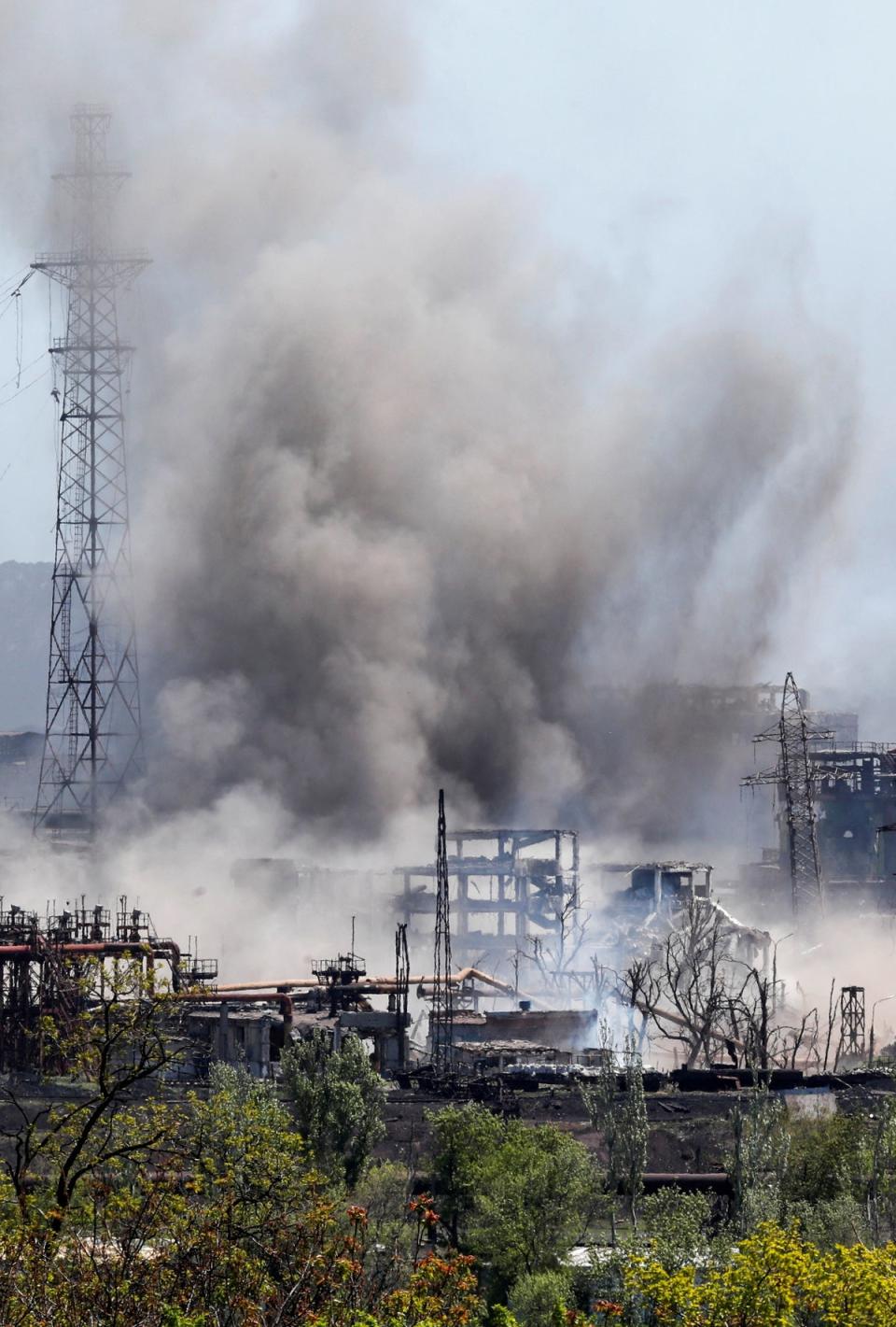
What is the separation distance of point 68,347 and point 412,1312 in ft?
163

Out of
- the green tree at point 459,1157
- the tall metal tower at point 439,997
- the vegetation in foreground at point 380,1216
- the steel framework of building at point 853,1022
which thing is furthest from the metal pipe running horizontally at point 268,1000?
the steel framework of building at point 853,1022

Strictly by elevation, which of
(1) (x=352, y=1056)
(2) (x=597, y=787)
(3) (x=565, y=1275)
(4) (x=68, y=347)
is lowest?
(3) (x=565, y=1275)

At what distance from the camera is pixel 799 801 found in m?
73.3

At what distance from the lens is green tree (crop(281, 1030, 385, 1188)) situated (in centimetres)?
3141

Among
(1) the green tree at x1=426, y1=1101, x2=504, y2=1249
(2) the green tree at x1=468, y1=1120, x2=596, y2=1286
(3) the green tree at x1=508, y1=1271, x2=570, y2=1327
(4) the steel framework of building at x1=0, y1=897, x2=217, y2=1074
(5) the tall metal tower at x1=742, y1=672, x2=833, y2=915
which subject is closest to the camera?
(3) the green tree at x1=508, y1=1271, x2=570, y2=1327

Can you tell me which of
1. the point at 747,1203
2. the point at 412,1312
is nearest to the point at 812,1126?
the point at 747,1203

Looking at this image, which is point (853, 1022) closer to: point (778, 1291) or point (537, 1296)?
point (537, 1296)

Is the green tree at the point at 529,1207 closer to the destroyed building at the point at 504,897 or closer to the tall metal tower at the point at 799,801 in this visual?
the tall metal tower at the point at 799,801

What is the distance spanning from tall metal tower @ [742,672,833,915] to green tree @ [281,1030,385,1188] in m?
35.0

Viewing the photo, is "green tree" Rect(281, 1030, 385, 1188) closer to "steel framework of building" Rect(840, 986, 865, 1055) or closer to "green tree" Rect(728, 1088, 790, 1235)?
"green tree" Rect(728, 1088, 790, 1235)

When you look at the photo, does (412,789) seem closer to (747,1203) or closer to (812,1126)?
(812,1126)

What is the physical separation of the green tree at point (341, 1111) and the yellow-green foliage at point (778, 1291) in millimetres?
13433

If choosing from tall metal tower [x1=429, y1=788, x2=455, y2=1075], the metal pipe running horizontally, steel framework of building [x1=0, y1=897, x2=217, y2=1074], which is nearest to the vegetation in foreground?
steel framework of building [x1=0, y1=897, x2=217, y2=1074]

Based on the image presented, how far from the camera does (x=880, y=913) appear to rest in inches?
3017
